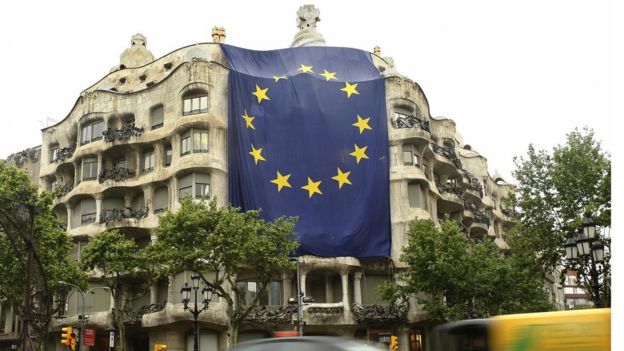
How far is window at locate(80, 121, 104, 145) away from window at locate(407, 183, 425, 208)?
24.1 metres

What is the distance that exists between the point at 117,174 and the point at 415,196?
72.9 ft

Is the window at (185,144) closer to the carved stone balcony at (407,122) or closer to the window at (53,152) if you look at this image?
the carved stone balcony at (407,122)

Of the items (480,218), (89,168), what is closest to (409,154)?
(480,218)

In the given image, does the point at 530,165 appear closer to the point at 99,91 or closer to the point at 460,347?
the point at 460,347

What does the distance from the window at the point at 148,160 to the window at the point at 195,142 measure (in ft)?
12.7

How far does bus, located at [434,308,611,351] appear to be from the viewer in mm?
14445

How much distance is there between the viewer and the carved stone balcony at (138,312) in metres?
45.4

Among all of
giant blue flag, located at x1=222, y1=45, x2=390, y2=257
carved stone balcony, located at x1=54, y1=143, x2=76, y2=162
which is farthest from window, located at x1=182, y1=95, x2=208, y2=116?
carved stone balcony, located at x1=54, y1=143, x2=76, y2=162

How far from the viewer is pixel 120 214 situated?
4953 cm

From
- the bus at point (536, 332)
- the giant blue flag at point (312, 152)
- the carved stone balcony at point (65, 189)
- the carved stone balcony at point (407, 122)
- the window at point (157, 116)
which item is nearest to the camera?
the bus at point (536, 332)

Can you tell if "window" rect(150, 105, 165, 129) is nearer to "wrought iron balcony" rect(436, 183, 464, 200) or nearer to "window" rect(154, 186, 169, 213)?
"window" rect(154, 186, 169, 213)

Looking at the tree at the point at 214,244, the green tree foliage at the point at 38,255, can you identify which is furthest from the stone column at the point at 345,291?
the green tree foliage at the point at 38,255

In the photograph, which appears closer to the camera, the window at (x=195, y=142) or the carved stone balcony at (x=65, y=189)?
the window at (x=195, y=142)

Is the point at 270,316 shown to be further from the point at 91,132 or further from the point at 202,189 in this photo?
the point at 91,132
